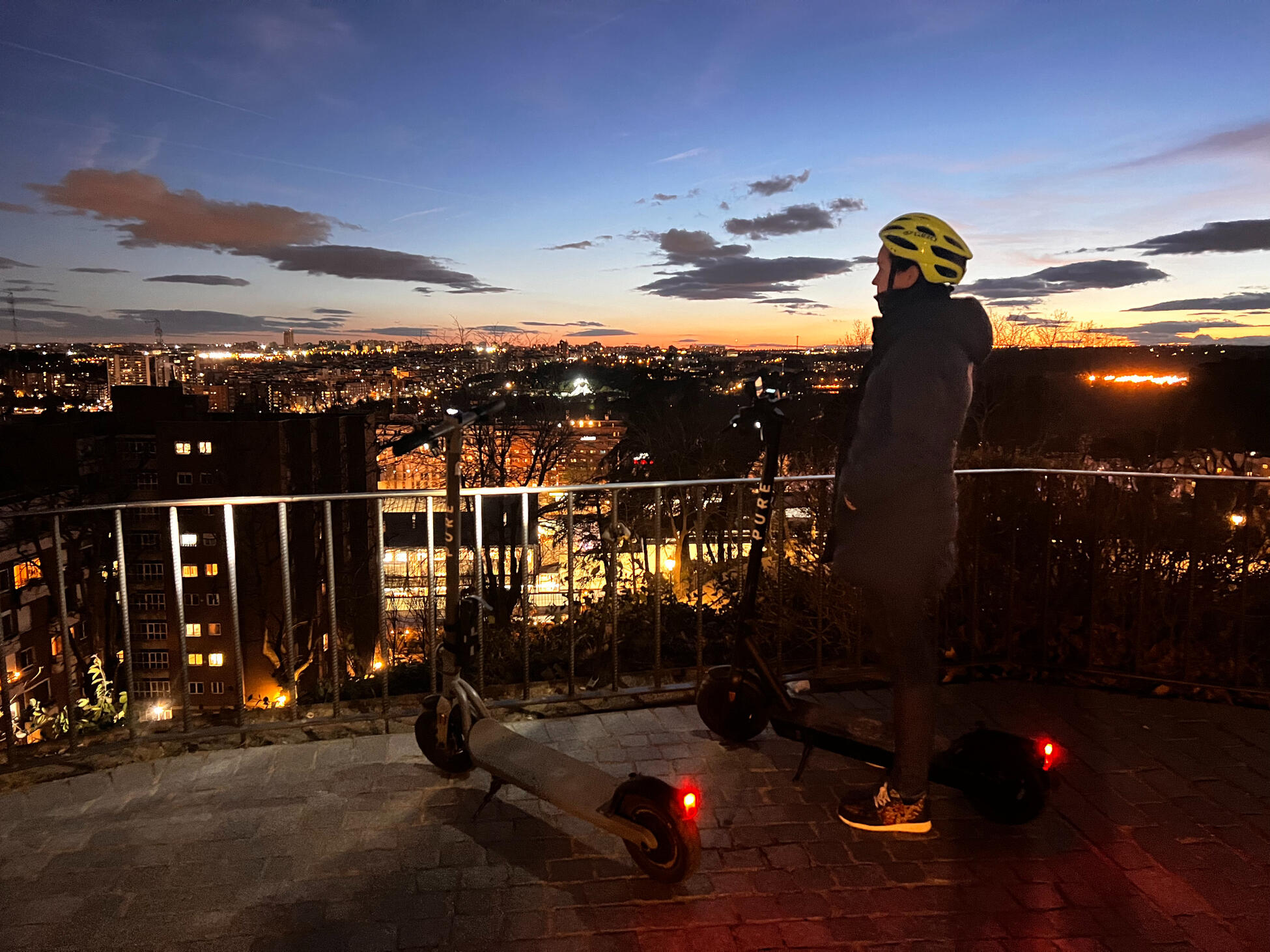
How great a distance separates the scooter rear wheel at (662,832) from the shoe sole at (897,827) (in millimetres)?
674

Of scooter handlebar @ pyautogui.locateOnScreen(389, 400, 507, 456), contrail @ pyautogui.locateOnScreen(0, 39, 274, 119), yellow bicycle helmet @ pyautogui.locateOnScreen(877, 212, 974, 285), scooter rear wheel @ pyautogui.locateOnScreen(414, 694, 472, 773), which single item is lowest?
scooter rear wheel @ pyautogui.locateOnScreen(414, 694, 472, 773)

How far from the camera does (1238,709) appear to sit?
3543mm

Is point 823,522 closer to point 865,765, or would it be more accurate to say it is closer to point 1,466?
point 865,765

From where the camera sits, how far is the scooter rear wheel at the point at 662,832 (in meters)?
2.21

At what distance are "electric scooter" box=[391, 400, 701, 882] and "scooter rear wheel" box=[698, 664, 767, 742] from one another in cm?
78

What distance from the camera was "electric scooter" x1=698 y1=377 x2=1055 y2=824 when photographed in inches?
100

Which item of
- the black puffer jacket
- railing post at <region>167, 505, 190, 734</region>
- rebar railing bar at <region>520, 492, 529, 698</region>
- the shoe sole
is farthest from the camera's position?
rebar railing bar at <region>520, 492, 529, 698</region>

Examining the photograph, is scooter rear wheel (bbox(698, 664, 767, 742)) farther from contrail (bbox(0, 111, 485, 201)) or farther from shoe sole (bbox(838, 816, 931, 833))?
contrail (bbox(0, 111, 485, 201))

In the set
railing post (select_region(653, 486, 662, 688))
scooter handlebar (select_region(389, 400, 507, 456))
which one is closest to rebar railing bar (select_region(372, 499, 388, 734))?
scooter handlebar (select_region(389, 400, 507, 456))

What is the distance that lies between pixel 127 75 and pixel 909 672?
15.5m

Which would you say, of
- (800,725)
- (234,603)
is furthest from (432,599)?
(800,725)

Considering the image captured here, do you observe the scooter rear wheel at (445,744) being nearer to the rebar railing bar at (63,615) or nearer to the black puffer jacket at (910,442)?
the rebar railing bar at (63,615)

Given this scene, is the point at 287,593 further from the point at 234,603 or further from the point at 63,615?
the point at 63,615

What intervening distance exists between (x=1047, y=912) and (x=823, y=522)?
322 cm
